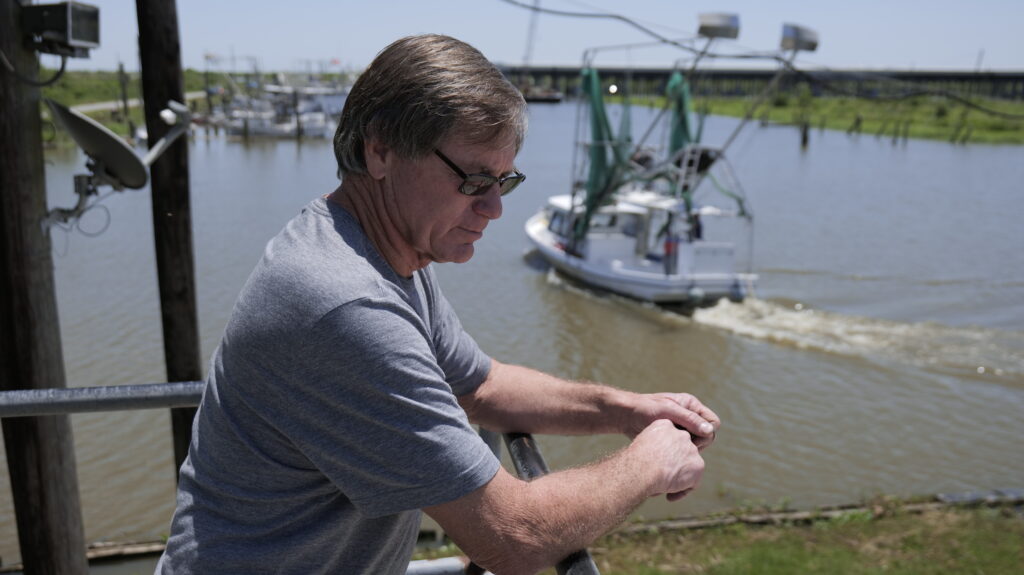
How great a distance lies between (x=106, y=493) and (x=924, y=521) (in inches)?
286

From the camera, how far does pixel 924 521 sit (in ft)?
19.1

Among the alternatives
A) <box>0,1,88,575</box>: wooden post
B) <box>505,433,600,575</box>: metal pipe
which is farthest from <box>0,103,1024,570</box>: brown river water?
<box>505,433,600,575</box>: metal pipe

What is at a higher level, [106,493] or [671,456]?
[671,456]

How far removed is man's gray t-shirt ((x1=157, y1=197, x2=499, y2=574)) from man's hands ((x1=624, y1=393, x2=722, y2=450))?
0.67 m

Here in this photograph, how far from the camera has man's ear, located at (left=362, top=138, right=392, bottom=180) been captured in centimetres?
155

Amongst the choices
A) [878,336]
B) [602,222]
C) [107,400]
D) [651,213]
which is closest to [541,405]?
[107,400]

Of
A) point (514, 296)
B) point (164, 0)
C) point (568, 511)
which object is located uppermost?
point (164, 0)

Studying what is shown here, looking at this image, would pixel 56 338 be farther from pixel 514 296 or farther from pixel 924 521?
pixel 514 296

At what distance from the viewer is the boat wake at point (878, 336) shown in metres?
13.5

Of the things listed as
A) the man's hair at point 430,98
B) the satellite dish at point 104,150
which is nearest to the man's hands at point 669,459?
the man's hair at point 430,98

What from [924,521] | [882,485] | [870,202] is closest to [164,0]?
[924,521]

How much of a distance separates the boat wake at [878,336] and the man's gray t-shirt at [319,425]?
43.9 feet

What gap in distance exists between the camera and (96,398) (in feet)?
6.24

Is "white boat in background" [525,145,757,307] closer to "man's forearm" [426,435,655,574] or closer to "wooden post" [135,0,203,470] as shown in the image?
"wooden post" [135,0,203,470]
